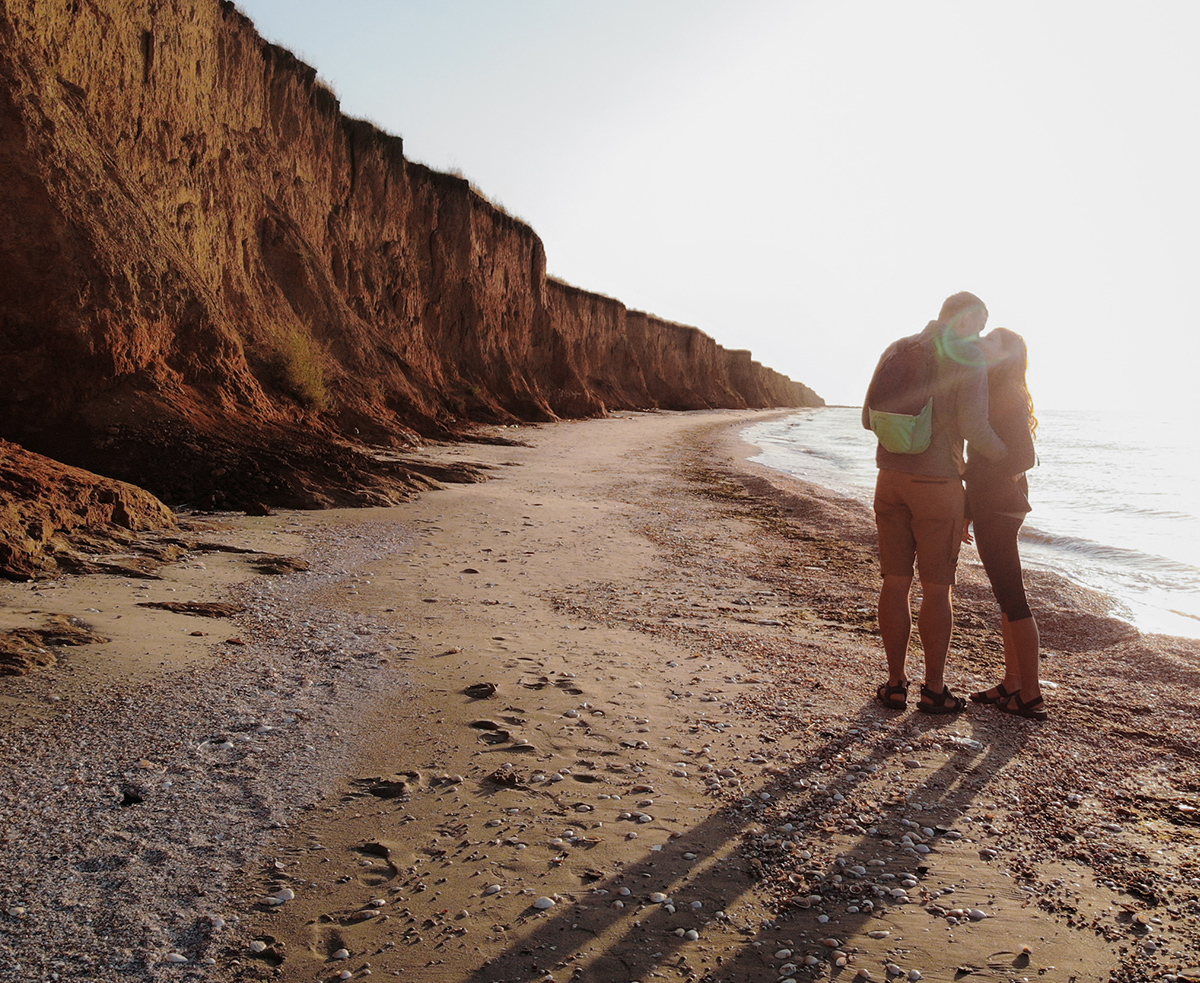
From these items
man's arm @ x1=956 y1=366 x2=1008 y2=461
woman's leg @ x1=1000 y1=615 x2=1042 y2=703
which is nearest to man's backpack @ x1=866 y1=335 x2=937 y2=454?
man's arm @ x1=956 y1=366 x2=1008 y2=461

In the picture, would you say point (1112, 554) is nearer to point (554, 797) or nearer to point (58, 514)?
point (554, 797)

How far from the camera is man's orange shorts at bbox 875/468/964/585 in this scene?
399cm

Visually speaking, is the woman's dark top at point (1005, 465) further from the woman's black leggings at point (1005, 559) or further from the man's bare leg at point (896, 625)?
the man's bare leg at point (896, 625)

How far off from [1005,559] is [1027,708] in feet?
2.48

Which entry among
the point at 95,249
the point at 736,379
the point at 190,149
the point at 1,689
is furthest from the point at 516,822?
the point at 736,379

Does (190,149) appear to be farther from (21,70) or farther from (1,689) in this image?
(1,689)

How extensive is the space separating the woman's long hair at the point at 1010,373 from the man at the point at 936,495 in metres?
0.23

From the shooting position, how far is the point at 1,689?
128 inches

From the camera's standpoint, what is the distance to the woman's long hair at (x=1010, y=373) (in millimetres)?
4191

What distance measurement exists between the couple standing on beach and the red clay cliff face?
6216 mm

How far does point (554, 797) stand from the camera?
116 inches

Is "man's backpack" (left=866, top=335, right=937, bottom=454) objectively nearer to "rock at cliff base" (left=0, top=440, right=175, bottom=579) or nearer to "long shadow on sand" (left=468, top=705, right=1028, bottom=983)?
"long shadow on sand" (left=468, top=705, right=1028, bottom=983)

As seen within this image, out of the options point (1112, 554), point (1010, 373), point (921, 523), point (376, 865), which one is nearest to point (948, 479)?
point (921, 523)

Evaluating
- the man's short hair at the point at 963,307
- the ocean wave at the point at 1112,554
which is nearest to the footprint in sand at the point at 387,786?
the man's short hair at the point at 963,307
